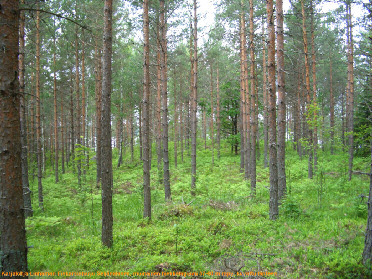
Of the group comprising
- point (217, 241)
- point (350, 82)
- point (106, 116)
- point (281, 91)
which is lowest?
point (217, 241)

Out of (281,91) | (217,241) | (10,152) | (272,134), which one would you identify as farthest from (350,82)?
(10,152)

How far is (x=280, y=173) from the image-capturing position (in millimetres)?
8328

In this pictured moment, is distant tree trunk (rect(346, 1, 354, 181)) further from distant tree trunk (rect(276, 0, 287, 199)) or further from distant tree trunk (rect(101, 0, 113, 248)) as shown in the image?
distant tree trunk (rect(101, 0, 113, 248))

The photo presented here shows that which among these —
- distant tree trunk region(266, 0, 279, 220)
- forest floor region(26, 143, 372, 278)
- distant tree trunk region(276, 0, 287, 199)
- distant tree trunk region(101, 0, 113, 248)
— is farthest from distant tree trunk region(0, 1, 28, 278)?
distant tree trunk region(276, 0, 287, 199)

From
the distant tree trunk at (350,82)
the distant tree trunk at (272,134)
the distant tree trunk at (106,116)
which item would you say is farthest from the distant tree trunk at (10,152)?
the distant tree trunk at (350,82)

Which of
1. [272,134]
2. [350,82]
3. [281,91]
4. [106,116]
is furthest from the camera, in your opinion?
[350,82]

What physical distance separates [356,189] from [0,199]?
12.2 m

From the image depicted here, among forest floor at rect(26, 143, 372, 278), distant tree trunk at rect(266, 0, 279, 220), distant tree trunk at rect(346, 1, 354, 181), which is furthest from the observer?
distant tree trunk at rect(346, 1, 354, 181)

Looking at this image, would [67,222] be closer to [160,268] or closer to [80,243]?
[80,243]

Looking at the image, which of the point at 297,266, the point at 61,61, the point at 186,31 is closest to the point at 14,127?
the point at 297,266

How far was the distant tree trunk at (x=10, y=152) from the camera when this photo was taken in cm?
321

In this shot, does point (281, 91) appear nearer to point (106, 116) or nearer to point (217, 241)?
point (217, 241)

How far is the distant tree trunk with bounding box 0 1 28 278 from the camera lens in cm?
321

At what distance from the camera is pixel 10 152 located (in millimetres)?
3277
